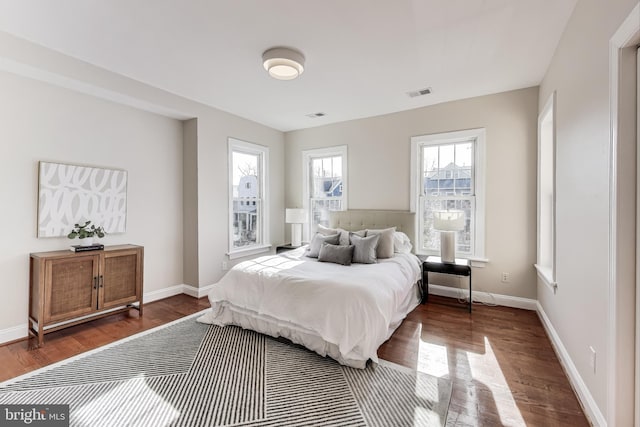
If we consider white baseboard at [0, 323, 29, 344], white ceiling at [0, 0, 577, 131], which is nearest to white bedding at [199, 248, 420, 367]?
white baseboard at [0, 323, 29, 344]

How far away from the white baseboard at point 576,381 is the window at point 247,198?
4019 mm

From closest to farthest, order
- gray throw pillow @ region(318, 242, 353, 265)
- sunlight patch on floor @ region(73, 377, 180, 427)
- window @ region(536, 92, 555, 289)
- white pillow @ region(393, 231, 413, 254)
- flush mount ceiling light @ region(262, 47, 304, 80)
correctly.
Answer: sunlight patch on floor @ region(73, 377, 180, 427) → flush mount ceiling light @ region(262, 47, 304, 80) → window @ region(536, 92, 555, 289) → gray throw pillow @ region(318, 242, 353, 265) → white pillow @ region(393, 231, 413, 254)

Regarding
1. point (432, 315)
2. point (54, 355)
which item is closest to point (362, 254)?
point (432, 315)

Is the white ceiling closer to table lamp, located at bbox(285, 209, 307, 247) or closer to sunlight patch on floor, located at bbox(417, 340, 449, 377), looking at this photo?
table lamp, located at bbox(285, 209, 307, 247)

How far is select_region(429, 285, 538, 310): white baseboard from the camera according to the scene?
3521 mm

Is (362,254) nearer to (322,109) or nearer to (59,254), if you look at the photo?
(322,109)

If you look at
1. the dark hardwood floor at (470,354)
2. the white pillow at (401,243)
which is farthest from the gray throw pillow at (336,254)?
the dark hardwood floor at (470,354)

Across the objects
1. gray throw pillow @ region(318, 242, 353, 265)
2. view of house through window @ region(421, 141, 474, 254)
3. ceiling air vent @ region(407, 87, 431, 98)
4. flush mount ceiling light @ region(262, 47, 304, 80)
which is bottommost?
gray throw pillow @ region(318, 242, 353, 265)

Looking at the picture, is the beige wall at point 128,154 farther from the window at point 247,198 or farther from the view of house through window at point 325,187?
the view of house through window at point 325,187

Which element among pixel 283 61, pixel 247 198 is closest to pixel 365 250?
pixel 283 61

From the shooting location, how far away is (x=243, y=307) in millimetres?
2865

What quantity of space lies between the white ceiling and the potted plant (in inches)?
67.7

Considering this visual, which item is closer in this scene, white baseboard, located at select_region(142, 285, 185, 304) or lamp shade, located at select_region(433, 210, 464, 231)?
lamp shade, located at select_region(433, 210, 464, 231)

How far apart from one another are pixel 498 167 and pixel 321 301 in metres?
2.92
